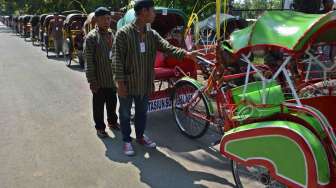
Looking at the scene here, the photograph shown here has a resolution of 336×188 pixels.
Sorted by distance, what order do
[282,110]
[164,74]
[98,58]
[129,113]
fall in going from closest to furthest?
1. [282,110]
2. [129,113]
3. [98,58]
4. [164,74]

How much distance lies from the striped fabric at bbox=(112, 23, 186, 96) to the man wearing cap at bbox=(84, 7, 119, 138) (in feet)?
2.71

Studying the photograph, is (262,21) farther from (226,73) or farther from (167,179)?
(167,179)

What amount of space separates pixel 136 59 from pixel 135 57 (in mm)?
28

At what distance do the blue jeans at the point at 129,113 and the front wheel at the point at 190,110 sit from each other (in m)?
0.82

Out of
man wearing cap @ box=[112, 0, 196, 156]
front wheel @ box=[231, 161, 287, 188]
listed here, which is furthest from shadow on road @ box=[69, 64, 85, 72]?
front wheel @ box=[231, 161, 287, 188]

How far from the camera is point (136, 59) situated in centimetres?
494

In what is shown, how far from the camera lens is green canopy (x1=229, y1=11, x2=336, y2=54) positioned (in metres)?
3.14

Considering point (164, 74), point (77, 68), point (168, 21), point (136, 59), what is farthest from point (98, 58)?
point (77, 68)

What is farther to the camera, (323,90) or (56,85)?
(56,85)

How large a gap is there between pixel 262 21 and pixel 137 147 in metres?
2.72

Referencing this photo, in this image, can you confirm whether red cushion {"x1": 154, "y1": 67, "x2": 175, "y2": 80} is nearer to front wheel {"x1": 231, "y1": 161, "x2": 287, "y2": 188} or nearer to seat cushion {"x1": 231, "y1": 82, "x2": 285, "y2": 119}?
seat cushion {"x1": 231, "y1": 82, "x2": 285, "y2": 119}

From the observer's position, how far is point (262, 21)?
11.9ft

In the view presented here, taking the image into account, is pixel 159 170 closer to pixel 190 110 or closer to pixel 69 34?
pixel 190 110

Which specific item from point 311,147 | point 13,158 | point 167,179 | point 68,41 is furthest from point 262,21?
point 68,41
